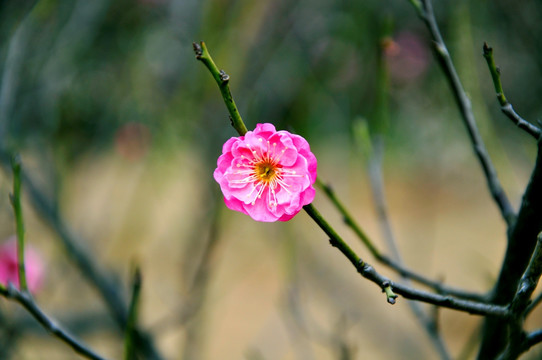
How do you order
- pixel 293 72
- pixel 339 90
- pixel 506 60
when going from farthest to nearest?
pixel 339 90 → pixel 506 60 → pixel 293 72

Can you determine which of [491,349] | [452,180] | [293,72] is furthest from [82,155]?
[452,180]

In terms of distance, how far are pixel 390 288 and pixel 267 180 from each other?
25cm

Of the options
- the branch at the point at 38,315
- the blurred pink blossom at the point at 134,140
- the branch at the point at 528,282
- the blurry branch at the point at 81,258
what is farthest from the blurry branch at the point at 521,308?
the blurred pink blossom at the point at 134,140

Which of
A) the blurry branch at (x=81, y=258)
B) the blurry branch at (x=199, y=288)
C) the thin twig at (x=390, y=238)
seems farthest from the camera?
the blurry branch at (x=199, y=288)

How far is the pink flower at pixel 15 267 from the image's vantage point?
5.61ft

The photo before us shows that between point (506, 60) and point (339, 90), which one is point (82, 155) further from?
point (506, 60)

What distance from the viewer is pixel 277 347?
273cm

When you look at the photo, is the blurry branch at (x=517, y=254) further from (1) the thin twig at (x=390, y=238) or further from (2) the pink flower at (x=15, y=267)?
(2) the pink flower at (x=15, y=267)

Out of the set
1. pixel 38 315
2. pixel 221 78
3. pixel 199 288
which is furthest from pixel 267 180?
pixel 199 288

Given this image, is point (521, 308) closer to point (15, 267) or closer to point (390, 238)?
point (390, 238)

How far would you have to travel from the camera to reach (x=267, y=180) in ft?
2.25

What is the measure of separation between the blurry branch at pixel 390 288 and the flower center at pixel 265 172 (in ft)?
0.65

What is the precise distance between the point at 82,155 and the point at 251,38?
1235 mm

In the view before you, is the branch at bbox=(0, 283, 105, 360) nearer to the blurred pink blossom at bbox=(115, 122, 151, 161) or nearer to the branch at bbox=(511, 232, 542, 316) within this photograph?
the branch at bbox=(511, 232, 542, 316)
